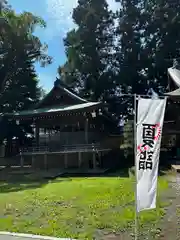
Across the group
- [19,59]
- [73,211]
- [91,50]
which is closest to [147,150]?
[73,211]

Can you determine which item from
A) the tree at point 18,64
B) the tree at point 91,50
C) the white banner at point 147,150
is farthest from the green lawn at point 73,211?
the tree at point 91,50

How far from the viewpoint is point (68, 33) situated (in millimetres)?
38594

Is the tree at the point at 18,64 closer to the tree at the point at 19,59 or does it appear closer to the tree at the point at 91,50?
the tree at the point at 19,59

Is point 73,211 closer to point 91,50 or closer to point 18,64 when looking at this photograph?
point 18,64

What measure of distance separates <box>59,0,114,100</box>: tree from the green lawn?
23273mm

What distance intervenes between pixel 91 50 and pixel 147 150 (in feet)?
99.6

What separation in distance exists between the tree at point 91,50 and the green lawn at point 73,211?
76.4ft

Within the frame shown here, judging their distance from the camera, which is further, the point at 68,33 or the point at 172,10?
the point at 68,33

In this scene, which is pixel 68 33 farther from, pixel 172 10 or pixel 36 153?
pixel 36 153

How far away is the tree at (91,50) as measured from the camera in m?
36.2

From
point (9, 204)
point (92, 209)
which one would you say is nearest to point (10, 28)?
point (9, 204)

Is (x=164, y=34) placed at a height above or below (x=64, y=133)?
above

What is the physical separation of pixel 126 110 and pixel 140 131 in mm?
29858

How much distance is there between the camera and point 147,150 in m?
7.12
